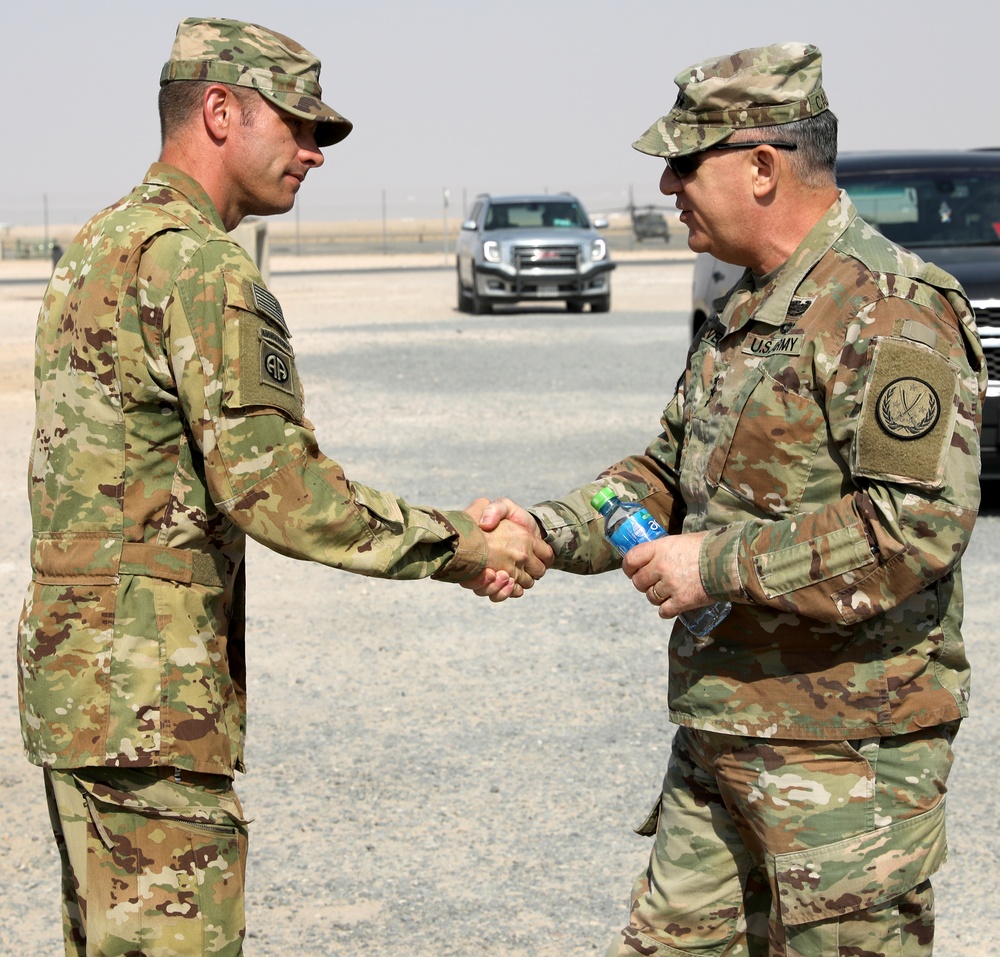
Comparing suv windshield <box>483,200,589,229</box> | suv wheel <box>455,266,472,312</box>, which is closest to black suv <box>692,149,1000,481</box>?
suv windshield <box>483,200,589,229</box>

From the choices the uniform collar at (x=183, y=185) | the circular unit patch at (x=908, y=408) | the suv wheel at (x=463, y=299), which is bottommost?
the suv wheel at (x=463, y=299)

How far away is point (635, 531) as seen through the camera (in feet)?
10.4

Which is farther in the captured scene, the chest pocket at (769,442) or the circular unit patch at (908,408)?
the chest pocket at (769,442)

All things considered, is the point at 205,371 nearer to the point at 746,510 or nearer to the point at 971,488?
the point at 746,510

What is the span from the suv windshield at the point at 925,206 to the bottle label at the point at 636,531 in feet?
23.7

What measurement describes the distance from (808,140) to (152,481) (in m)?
1.42

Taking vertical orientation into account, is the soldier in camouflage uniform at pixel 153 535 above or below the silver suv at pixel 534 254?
above

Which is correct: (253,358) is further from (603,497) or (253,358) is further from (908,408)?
(908,408)

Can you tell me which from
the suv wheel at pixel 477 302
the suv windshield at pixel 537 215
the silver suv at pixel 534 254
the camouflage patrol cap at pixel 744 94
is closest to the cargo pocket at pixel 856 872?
the camouflage patrol cap at pixel 744 94

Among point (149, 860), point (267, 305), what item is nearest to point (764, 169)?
point (267, 305)

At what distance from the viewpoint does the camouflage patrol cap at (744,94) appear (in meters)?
2.92

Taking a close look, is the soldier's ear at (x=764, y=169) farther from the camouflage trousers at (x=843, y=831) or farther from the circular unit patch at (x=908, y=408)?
the camouflage trousers at (x=843, y=831)

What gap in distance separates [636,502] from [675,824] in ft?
2.30

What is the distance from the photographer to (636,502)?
11.1ft
